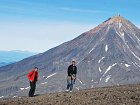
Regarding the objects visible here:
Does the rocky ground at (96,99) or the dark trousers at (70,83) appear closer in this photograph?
the rocky ground at (96,99)

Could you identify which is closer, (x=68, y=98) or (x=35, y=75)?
(x=68, y=98)

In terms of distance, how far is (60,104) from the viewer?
27547 millimetres

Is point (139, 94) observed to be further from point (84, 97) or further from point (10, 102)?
point (10, 102)

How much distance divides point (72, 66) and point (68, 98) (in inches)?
237

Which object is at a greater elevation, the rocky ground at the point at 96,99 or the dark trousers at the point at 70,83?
the dark trousers at the point at 70,83

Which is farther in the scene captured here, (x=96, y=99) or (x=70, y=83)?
(x=70, y=83)

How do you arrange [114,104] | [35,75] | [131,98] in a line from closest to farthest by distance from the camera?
[114,104], [131,98], [35,75]

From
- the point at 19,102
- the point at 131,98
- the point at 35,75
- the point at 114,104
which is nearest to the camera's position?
the point at 114,104

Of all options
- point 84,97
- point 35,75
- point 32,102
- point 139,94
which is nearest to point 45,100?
point 32,102

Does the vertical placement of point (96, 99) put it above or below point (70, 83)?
below

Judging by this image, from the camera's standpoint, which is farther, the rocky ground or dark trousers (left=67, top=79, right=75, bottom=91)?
dark trousers (left=67, top=79, right=75, bottom=91)

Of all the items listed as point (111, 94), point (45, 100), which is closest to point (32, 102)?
point (45, 100)

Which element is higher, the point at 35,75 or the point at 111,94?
the point at 35,75

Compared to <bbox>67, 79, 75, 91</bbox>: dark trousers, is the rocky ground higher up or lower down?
lower down
